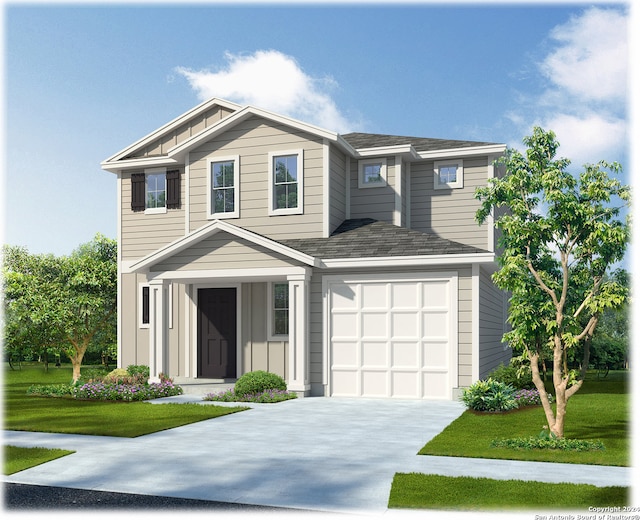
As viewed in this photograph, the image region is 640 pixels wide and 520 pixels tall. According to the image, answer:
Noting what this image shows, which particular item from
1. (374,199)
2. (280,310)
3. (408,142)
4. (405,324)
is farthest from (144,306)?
(408,142)

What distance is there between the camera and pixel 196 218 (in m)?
19.1

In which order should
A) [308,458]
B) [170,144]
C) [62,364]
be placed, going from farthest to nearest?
[62,364] < [170,144] < [308,458]

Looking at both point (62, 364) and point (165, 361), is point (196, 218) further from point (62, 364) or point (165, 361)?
point (62, 364)

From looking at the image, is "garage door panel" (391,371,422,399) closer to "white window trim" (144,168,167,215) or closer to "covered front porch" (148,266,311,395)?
"covered front porch" (148,266,311,395)

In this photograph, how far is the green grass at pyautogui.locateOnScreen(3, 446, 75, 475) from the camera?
8234 millimetres

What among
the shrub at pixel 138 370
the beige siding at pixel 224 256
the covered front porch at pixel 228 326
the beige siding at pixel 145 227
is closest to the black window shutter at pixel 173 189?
the beige siding at pixel 145 227

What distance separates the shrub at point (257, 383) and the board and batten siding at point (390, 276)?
38.7 inches

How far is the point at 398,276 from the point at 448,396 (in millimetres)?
2932

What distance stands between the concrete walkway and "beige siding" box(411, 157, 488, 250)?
8.39m

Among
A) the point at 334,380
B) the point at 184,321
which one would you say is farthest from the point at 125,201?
the point at 334,380

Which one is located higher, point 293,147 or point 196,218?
point 293,147

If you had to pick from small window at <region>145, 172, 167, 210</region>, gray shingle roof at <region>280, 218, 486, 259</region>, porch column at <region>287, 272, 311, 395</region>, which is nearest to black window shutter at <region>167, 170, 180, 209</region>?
small window at <region>145, 172, 167, 210</region>

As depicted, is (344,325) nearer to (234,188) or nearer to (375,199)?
(375,199)

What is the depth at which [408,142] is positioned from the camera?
A: 19.9 meters
